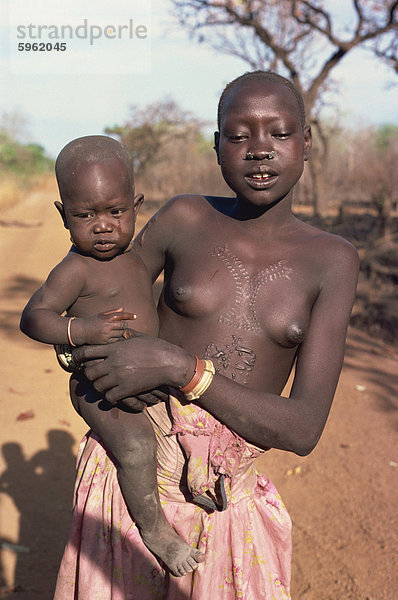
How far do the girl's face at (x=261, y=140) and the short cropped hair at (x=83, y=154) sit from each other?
309mm

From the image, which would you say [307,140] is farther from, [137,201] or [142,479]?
[142,479]

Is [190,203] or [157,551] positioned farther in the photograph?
[190,203]

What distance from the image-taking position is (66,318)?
1.54 m

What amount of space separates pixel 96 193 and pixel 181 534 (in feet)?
3.28

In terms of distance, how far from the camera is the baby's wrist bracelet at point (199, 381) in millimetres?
1402

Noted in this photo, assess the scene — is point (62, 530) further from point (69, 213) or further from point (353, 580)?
point (69, 213)

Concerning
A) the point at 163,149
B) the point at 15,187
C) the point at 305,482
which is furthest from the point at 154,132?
the point at 305,482

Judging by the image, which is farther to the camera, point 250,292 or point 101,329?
point 250,292

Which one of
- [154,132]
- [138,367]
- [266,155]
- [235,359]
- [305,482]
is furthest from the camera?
[154,132]

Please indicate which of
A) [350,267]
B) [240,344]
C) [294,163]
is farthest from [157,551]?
[294,163]

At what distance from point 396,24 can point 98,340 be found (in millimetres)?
11072

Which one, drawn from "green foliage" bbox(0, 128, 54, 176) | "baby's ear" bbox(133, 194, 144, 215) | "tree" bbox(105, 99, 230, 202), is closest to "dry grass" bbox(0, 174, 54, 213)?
"green foliage" bbox(0, 128, 54, 176)

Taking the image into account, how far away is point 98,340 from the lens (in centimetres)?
148

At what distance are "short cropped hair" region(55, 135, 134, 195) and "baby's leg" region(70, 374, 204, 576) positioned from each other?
2.12 ft
